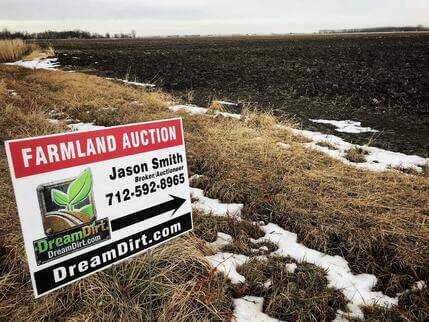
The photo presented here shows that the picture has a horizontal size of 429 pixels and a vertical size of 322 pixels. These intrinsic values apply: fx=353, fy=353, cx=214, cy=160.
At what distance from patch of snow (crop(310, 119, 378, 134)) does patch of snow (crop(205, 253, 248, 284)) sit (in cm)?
511

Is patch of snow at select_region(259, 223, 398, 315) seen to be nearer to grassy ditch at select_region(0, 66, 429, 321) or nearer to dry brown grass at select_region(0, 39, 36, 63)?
grassy ditch at select_region(0, 66, 429, 321)

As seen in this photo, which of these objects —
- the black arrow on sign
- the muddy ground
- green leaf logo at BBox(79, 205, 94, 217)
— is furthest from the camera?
the muddy ground

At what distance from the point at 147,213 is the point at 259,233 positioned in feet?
6.17

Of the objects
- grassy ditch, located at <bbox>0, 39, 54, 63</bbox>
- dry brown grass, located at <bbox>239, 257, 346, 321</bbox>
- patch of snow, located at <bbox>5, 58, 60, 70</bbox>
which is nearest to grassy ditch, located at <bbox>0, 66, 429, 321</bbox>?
dry brown grass, located at <bbox>239, 257, 346, 321</bbox>

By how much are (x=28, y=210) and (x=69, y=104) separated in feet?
25.8

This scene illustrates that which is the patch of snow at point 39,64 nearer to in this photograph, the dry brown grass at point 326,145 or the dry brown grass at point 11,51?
the dry brown grass at point 11,51

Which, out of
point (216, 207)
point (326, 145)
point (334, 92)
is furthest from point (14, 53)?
point (216, 207)

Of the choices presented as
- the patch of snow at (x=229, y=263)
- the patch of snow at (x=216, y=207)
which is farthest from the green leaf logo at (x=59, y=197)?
the patch of snow at (x=216, y=207)

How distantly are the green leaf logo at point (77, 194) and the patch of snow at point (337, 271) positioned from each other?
2129 millimetres

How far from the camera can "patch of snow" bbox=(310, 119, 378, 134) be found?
297 inches

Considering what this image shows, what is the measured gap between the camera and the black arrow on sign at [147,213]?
1.97 meters

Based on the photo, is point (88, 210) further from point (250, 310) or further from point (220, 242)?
point (220, 242)

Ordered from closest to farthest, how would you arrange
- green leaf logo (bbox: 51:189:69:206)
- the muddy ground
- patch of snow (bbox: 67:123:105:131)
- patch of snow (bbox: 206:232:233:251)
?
green leaf logo (bbox: 51:189:69:206), patch of snow (bbox: 206:232:233:251), patch of snow (bbox: 67:123:105:131), the muddy ground

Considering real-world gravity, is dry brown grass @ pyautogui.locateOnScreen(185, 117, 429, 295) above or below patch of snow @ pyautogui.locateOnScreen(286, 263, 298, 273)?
above
